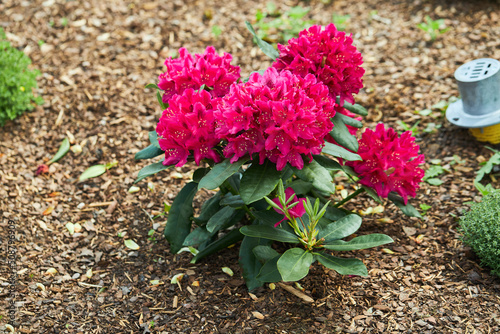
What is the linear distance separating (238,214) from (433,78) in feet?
7.68

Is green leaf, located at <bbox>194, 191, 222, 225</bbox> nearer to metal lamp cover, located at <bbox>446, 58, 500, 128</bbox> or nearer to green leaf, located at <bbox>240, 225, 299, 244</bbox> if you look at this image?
green leaf, located at <bbox>240, 225, 299, 244</bbox>

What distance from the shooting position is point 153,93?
12.7 ft

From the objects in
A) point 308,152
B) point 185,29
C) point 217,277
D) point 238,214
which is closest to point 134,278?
point 217,277

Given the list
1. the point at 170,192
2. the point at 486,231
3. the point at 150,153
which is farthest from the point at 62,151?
the point at 486,231

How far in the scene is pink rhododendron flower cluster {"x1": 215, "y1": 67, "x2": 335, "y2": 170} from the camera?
1.78 metres

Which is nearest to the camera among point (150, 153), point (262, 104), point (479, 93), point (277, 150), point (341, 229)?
point (262, 104)

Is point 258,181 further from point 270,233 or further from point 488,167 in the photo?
point 488,167

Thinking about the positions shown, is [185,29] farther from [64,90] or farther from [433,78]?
[433,78]

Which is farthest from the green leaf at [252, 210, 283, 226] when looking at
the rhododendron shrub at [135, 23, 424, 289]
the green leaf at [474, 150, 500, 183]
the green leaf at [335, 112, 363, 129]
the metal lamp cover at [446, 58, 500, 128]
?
the metal lamp cover at [446, 58, 500, 128]

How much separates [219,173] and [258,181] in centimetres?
16

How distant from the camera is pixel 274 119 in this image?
1.78m

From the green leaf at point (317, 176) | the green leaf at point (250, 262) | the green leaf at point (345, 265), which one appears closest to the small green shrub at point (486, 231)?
the green leaf at point (345, 265)

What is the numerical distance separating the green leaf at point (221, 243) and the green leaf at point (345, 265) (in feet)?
1.72

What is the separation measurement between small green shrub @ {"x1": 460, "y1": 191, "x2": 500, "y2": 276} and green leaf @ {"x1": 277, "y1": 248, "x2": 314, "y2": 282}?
96 cm
